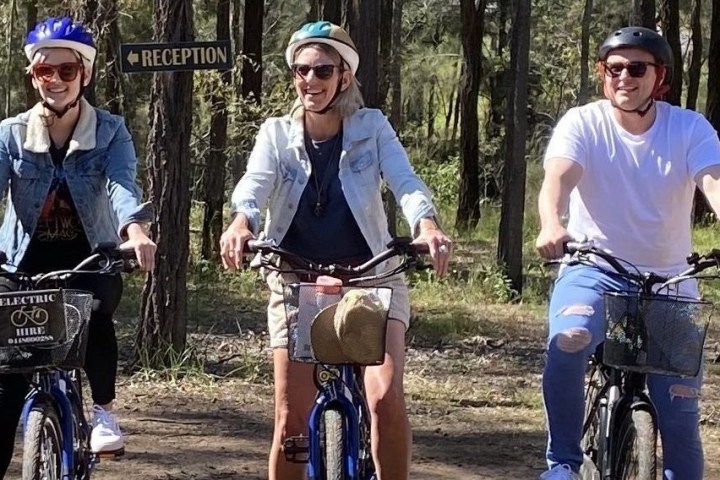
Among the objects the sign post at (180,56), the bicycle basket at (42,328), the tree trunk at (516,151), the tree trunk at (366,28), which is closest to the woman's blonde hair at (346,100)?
the bicycle basket at (42,328)

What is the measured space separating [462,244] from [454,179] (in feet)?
28.4

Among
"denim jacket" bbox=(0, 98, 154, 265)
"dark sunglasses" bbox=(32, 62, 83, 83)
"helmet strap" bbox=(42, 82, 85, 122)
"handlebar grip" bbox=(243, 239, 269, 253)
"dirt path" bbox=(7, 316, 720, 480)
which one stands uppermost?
"dark sunglasses" bbox=(32, 62, 83, 83)

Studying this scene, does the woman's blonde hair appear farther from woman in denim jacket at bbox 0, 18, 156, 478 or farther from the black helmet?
the black helmet

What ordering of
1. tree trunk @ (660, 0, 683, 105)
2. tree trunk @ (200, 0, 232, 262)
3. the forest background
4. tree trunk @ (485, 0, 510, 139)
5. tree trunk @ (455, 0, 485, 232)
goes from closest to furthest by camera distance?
the forest background, tree trunk @ (200, 0, 232, 262), tree trunk @ (660, 0, 683, 105), tree trunk @ (455, 0, 485, 232), tree trunk @ (485, 0, 510, 139)

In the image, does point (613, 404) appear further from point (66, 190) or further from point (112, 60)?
point (112, 60)

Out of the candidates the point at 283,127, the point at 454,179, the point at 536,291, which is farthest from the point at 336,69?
the point at 454,179

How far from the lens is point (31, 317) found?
3.84 meters

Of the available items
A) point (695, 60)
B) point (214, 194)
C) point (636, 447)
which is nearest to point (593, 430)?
point (636, 447)

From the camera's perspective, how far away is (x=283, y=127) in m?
4.35

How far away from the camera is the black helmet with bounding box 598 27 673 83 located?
13.8 ft

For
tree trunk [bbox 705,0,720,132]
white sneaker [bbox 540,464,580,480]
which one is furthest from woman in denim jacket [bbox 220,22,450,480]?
tree trunk [bbox 705,0,720,132]

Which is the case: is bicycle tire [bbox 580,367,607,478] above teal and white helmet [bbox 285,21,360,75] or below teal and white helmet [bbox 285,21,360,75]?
below

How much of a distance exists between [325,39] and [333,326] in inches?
41.6

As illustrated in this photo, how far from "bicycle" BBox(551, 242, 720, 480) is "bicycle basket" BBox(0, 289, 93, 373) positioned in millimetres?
1665
